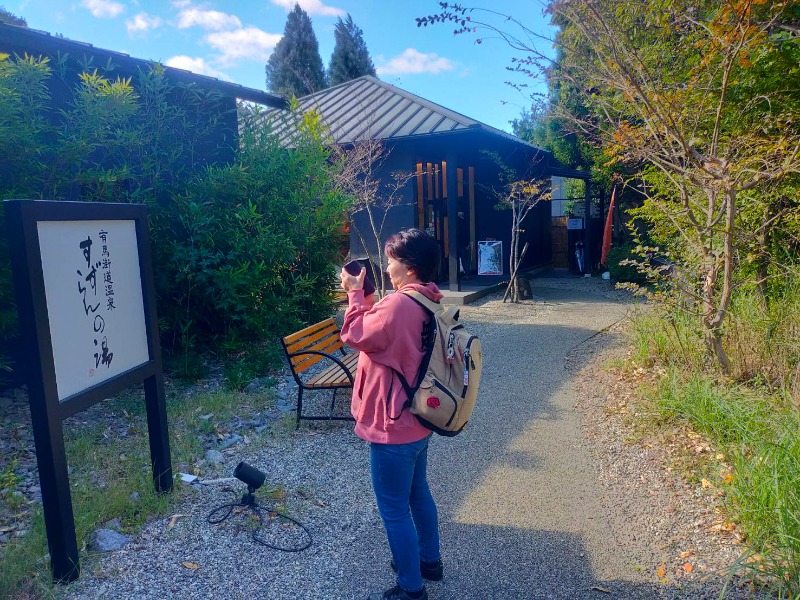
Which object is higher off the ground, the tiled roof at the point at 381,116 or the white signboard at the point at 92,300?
the tiled roof at the point at 381,116

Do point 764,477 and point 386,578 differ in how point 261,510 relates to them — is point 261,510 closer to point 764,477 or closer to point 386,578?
point 386,578

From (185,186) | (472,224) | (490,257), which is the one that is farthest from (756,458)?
(472,224)

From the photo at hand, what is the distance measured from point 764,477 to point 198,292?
5188 millimetres

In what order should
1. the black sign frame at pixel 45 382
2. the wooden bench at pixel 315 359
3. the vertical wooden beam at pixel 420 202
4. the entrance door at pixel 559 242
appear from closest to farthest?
the black sign frame at pixel 45 382 < the wooden bench at pixel 315 359 < the vertical wooden beam at pixel 420 202 < the entrance door at pixel 559 242

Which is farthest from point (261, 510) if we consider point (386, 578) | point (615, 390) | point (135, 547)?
point (615, 390)

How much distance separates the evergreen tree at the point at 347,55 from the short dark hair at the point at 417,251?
3218cm

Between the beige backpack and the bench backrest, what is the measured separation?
257 centimetres

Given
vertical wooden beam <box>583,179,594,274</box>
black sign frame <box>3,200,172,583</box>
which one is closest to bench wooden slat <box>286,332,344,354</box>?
black sign frame <box>3,200,172,583</box>

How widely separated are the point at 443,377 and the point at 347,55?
109ft

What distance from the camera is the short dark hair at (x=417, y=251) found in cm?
251

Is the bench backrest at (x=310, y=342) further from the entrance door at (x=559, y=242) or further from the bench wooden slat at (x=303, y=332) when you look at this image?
the entrance door at (x=559, y=242)

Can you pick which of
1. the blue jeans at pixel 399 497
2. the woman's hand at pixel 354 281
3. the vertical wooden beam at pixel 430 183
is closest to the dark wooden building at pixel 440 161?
the vertical wooden beam at pixel 430 183

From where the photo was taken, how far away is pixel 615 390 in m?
5.67

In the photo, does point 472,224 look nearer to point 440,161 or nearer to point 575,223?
point 440,161
